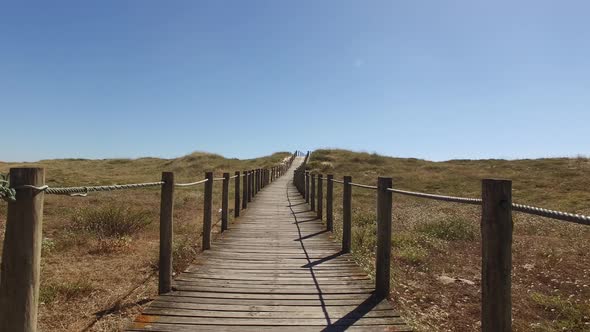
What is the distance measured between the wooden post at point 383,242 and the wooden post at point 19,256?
355cm

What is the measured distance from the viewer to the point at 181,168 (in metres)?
44.1

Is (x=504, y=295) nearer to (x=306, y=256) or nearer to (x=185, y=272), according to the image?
(x=185, y=272)

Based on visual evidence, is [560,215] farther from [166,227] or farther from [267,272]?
[267,272]

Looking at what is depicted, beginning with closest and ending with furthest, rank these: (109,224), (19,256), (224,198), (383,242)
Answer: (19,256) < (383,242) < (224,198) < (109,224)

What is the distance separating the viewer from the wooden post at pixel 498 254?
8.56 ft

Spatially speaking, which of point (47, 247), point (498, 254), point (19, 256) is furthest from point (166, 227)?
point (47, 247)

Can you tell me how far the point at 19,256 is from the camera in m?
2.33

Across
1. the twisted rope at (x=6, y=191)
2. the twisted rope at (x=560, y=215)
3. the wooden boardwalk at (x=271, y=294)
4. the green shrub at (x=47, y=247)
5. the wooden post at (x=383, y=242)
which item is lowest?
the green shrub at (x=47, y=247)

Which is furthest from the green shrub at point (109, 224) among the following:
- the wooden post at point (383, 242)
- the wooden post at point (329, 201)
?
the wooden post at point (383, 242)

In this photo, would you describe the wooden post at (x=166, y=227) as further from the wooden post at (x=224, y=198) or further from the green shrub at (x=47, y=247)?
the green shrub at (x=47, y=247)

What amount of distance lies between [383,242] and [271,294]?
1.44 meters

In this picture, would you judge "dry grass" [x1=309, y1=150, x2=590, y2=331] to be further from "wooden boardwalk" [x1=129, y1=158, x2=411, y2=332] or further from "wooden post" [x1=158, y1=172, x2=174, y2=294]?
"wooden post" [x1=158, y1=172, x2=174, y2=294]

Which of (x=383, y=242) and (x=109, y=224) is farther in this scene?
(x=109, y=224)

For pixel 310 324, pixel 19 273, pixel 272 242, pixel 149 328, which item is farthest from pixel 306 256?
pixel 19 273
